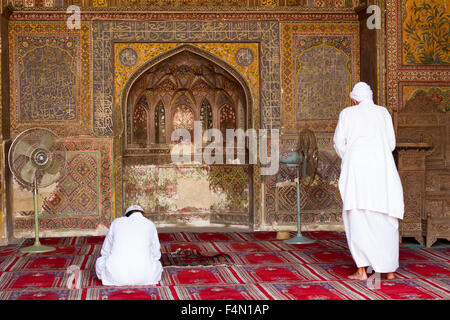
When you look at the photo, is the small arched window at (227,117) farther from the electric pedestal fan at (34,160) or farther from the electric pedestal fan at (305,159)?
the electric pedestal fan at (34,160)

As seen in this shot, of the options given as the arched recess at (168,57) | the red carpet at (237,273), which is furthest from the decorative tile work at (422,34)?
the red carpet at (237,273)

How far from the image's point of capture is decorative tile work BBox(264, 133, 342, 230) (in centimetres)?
855

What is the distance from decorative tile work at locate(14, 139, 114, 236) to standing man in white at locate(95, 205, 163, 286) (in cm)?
330

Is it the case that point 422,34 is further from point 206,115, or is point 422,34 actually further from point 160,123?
point 160,123

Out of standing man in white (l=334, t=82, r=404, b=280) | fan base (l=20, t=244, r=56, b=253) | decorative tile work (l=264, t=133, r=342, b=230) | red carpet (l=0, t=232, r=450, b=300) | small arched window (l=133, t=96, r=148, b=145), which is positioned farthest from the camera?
small arched window (l=133, t=96, r=148, b=145)

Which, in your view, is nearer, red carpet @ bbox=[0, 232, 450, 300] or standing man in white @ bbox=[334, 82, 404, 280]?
red carpet @ bbox=[0, 232, 450, 300]

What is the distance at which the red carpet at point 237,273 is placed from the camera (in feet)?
15.5

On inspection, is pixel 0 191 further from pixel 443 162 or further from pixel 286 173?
pixel 443 162

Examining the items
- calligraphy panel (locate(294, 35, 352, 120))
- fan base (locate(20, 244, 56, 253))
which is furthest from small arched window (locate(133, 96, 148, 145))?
fan base (locate(20, 244, 56, 253))

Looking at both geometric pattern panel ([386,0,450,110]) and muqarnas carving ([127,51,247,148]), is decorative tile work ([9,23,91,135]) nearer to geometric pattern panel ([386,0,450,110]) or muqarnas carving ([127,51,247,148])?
muqarnas carving ([127,51,247,148])

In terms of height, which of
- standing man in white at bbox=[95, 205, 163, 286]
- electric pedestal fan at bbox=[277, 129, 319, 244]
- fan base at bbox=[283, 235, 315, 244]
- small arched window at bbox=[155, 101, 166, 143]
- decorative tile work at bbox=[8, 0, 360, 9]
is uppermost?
decorative tile work at bbox=[8, 0, 360, 9]

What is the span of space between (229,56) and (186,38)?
2.15 feet

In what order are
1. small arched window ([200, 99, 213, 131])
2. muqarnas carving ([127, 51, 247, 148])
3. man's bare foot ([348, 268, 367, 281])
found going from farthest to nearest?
small arched window ([200, 99, 213, 131]) → muqarnas carving ([127, 51, 247, 148]) → man's bare foot ([348, 268, 367, 281])

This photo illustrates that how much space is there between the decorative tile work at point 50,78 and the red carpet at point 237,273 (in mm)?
1649
